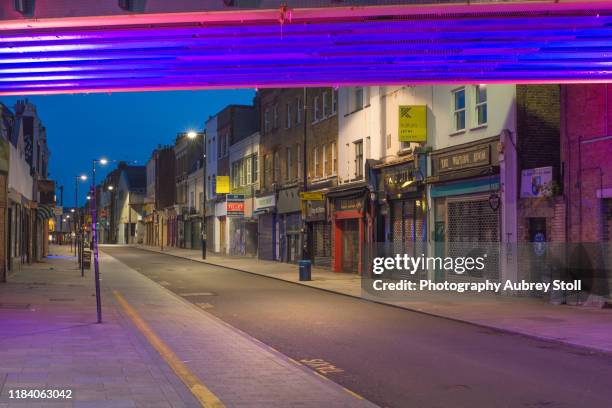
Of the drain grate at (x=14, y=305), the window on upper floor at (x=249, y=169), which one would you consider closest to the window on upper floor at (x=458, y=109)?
the drain grate at (x=14, y=305)

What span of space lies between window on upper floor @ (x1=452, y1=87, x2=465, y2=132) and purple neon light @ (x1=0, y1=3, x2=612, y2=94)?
9.93 metres

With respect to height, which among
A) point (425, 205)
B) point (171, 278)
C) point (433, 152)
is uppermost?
point (433, 152)

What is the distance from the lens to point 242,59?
532 inches

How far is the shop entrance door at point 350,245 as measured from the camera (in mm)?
33906

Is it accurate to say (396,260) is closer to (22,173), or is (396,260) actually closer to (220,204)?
(22,173)

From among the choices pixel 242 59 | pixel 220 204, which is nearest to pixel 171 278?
pixel 242 59

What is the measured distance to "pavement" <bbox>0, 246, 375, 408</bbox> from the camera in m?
8.05

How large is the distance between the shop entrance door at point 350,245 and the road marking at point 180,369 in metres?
18.3

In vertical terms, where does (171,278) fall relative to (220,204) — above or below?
below

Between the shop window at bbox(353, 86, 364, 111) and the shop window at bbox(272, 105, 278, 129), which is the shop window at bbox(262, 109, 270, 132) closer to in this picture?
the shop window at bbox(272, 105, 278, 129)

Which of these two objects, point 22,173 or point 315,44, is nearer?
point 315,44

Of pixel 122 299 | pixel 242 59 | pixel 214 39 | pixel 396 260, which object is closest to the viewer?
pixel 214 39

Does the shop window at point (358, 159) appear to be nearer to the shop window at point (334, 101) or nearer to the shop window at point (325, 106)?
the shop window at point (334, 101)

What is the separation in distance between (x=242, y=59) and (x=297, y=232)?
28616mm
